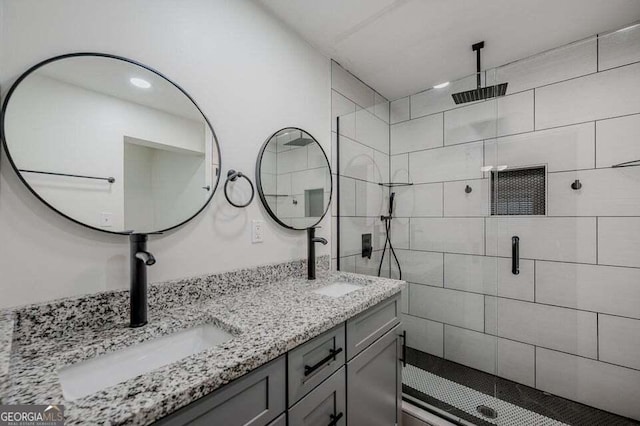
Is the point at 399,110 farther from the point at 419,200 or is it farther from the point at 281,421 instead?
the point at 281,421

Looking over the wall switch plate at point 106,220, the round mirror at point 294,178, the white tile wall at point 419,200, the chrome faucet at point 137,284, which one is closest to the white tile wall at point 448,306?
the white tile wall at point 419,200

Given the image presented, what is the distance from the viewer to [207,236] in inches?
48.5

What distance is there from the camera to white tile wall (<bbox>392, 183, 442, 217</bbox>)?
2.10m

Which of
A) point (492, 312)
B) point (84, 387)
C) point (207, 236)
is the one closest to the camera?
point (84, 387)

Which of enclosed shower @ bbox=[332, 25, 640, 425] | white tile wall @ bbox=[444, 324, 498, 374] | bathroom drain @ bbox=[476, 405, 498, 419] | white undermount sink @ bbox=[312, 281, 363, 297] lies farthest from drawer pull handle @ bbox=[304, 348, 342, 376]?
white tile wall @ bbox=[444, 324, 498, 374]

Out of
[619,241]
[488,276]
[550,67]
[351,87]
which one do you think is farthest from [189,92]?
[619,241]

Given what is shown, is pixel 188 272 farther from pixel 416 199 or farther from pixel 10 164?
pixel 416 199

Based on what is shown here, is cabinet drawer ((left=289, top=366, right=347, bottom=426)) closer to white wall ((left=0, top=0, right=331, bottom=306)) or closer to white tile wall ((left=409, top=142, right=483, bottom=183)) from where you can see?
white wall ((left=0, top=0, right=331, bottom=306))

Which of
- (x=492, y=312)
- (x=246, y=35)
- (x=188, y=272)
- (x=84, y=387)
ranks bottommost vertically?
(x=492, y=312)

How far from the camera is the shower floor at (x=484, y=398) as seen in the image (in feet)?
5.20

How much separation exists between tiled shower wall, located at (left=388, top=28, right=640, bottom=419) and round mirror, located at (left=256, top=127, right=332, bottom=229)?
2.77ft

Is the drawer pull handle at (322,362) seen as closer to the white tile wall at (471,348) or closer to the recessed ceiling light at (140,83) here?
the recessed ceiling light at (140,83)

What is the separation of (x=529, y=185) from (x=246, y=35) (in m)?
2.14

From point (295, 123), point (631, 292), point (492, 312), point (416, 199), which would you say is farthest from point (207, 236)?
point (631, 292)
